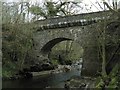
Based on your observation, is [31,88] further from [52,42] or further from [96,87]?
[52,42]

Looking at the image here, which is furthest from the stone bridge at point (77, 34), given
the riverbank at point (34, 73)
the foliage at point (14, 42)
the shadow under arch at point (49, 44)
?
the foliage at point (14, 42)

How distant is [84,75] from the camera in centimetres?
2181

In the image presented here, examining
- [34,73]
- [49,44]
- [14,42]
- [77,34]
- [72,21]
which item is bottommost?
[34,73]

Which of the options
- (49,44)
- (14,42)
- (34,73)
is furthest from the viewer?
(49,44)

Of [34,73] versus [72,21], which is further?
[34,73]

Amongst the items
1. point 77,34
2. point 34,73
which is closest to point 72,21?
point 77,34

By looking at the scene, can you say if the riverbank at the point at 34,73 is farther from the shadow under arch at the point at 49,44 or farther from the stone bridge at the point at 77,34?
the shadow under arch at the point at 49,44

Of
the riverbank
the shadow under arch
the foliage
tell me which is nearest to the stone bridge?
the shadow under arch

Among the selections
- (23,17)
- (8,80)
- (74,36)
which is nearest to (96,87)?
(8,80)

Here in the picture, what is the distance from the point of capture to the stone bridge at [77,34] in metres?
21.5

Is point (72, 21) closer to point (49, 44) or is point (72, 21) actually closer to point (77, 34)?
point (77, 34)

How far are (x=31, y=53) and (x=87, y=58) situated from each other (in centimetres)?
598

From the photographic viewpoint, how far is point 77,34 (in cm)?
2438

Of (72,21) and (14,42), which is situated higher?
(72,21)
